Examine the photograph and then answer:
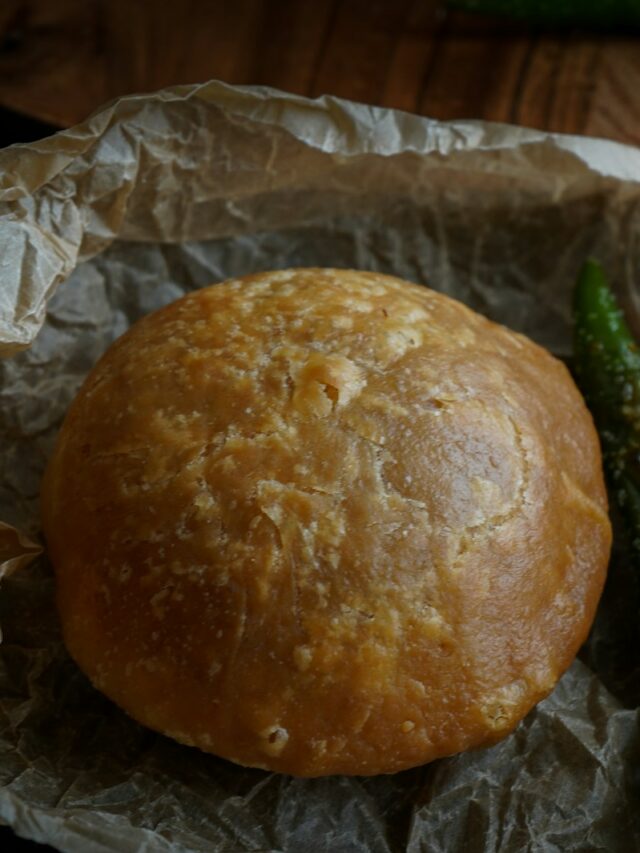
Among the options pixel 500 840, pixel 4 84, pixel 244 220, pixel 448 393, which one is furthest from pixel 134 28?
pixel 500 840

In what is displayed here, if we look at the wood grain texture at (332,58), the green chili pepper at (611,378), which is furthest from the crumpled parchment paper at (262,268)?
the wood grain texture at (332,58)

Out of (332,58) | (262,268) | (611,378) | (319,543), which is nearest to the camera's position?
(319,543)

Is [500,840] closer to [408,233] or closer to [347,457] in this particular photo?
[347,457]

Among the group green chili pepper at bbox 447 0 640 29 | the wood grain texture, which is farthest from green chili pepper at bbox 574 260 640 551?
green chili pepper at bbox 447 0 640 29

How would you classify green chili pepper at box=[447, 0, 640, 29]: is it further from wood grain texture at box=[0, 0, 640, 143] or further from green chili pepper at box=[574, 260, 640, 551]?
green chili pepper at box=[574, 260, 640, 551]

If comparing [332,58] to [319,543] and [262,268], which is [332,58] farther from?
[319,543]

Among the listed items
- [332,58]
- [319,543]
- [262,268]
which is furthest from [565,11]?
[319,543]
